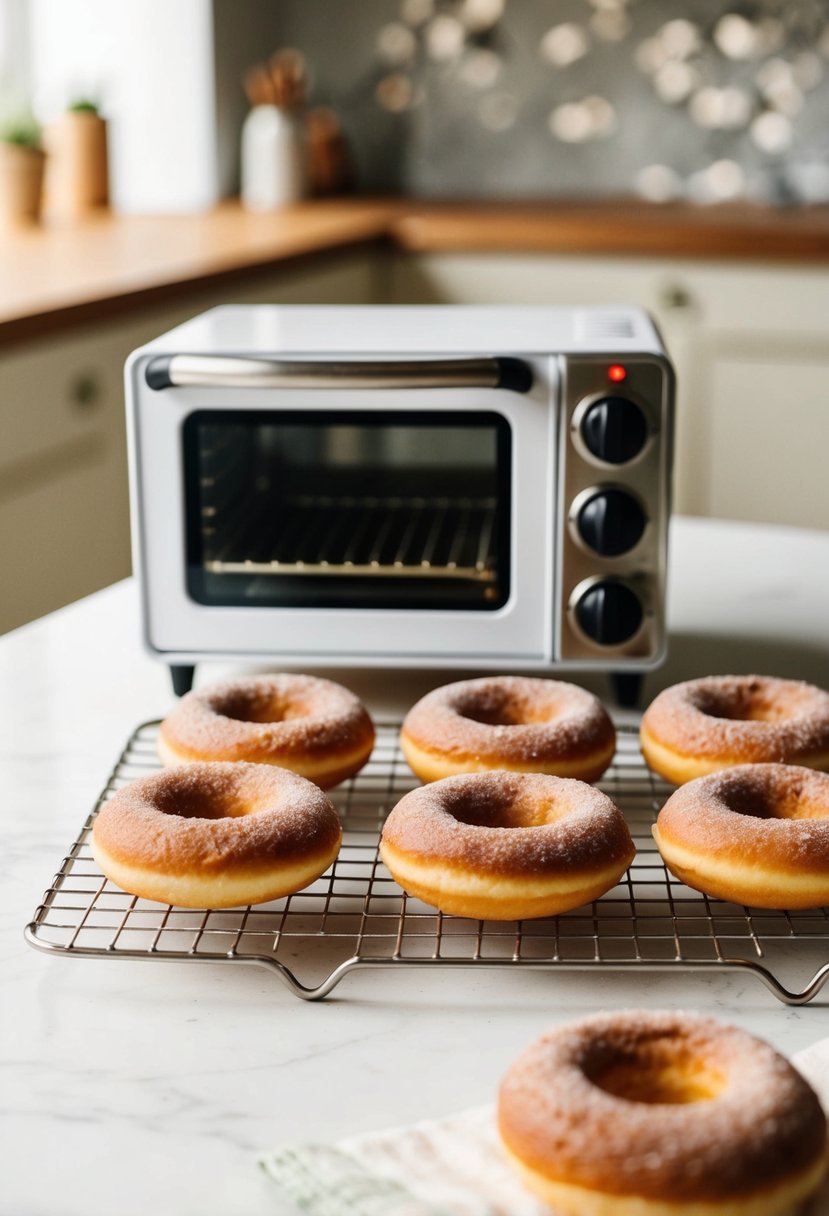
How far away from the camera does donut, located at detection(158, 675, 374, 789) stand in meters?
0.95

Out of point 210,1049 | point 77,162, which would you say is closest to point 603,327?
point 210,1049

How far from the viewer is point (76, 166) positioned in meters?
3.29

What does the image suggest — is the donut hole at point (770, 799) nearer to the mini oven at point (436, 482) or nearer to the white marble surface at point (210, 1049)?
the white marble surface at point (210, 1049)

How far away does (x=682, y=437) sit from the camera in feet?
10.2

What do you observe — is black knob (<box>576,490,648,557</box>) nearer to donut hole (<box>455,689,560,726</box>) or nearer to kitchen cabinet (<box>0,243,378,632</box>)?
donut hole (<box>455,689,560,726</box>)

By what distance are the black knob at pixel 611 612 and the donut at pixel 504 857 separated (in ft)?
1.18

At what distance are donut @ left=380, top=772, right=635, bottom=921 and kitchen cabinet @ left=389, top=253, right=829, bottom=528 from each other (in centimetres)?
233

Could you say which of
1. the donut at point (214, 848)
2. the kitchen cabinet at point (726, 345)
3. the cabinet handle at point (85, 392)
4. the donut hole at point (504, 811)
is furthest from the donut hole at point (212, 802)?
the kitchen cabinet at point (726, 345)

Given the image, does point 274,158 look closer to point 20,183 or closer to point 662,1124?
point 20,183

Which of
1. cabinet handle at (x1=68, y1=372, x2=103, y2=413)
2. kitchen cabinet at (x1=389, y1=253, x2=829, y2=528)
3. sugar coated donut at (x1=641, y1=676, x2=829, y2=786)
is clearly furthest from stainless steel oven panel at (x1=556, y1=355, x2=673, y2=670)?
kitchen cabinet at (x1=389, y1=253, x2=829, y2=528)

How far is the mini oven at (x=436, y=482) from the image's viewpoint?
1.17 metres

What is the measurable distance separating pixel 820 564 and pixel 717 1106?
3.53 ft

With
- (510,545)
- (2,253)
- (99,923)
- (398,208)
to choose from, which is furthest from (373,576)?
(398,208)

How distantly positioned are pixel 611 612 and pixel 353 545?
Result: 26 cm
